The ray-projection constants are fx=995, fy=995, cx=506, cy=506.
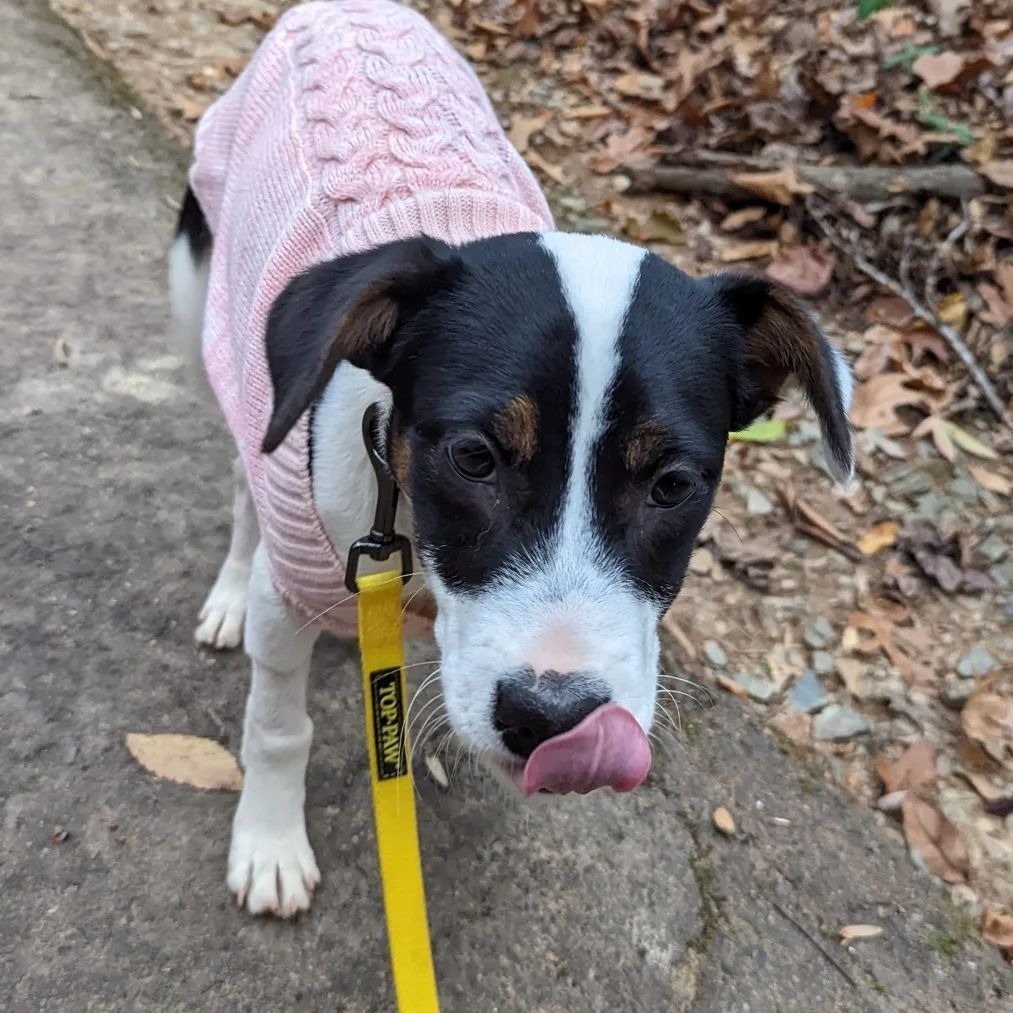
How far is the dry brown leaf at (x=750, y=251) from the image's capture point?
186 inches

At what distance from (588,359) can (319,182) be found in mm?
1049

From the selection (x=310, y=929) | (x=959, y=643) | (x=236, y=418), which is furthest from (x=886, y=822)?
(x=236, y=418)

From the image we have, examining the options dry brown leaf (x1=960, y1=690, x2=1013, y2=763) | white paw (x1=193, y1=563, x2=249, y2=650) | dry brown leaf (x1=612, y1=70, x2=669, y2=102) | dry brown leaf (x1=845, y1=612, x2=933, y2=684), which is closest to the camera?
white paw (x1=193, y1=563, x2=249, y2=650)

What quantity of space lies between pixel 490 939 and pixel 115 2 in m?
6.30

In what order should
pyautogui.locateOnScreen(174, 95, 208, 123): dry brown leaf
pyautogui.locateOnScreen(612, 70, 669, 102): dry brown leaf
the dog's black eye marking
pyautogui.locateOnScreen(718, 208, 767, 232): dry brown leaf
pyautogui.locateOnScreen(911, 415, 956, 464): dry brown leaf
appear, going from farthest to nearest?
pyautogui.locateOnScreen(612, 70, 669, 102): dry brown leaf < pyautogui.locateOnScreen(174, 95, 208, 123): dry brown leaf < pyautogui.locateOnScreen(718, 208, 767, 232): dry brown leaf < pyautogui.locateOnScreen(911, 415, 956, 464): dry brown leaf < the dog's black eye marking

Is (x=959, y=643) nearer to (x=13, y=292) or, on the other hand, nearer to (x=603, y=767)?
(x=603, y=767)

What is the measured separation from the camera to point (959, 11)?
18.0 ft

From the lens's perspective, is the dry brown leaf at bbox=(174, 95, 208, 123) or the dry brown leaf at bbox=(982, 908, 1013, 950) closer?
the dry brown leaf at bbox=(982, 908, 1013, 950)

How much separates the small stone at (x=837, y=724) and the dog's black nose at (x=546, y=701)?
6.03 feet

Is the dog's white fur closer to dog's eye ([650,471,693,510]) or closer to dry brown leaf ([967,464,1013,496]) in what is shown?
dog's eye ([650,471,693,510])

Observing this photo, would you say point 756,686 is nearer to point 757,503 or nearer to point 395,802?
point 757,503

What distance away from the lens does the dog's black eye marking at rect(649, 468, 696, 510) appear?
169 centimetres

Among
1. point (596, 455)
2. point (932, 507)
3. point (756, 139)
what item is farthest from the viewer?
point (756, 139)

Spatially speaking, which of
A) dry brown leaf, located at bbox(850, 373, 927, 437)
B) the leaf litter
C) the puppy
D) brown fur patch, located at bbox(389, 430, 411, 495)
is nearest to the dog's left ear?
the puppy
